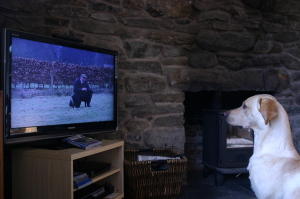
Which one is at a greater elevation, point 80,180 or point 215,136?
point 215,136

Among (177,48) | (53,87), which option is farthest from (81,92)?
(177,48)

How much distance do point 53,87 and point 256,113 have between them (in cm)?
133

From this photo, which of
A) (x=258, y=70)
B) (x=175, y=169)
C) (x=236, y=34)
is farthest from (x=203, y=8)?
(x=175, y=169)

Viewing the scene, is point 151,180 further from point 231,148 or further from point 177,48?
point 177,48

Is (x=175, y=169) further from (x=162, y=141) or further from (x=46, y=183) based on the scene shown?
(x=46, y=183)

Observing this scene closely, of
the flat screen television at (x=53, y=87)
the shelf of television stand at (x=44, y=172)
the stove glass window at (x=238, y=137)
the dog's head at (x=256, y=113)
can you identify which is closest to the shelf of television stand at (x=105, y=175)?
the shelf of television stand at (x=44, y=172)

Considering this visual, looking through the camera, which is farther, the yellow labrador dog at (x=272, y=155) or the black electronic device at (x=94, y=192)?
the black electronic device at (x=94, y=192)

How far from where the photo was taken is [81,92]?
7.25ft

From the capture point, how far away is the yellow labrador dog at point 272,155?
1558 millimetres

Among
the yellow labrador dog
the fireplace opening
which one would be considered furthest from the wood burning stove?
the yellow labrador dog

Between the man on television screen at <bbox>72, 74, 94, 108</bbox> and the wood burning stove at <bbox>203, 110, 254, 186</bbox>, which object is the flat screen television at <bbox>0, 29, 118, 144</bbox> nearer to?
the man on television screen at <bbox>72, 74, 94, 108</bbox>

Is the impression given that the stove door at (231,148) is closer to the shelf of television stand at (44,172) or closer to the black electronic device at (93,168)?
the black electronic device at (93,168)

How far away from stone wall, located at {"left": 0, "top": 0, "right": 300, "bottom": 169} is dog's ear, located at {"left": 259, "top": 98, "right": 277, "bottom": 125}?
1236 mm

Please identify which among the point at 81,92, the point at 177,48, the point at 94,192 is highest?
the point at 177,48
